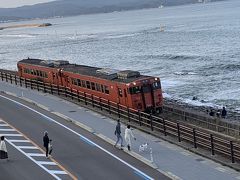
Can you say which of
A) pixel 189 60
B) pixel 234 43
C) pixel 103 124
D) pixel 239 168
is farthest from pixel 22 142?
pixel 234 43

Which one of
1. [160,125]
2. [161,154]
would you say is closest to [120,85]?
[160,125]

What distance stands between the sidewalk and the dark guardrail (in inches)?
32.4

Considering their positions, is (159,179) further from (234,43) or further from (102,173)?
(234,43)

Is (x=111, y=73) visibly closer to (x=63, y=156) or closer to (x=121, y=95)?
(x=121, y=95)

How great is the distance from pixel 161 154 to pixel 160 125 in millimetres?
5721

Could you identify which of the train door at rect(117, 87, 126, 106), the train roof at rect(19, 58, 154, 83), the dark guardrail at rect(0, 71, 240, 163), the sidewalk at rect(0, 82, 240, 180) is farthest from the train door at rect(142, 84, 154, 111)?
the sidewalk at rect(0, 82, 240, 180)

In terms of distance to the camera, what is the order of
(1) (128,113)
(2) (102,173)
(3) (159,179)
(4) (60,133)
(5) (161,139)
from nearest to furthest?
(3) (159,179)
(2) (102,173)
(5) (161,139)
(4) (60,133)
(1) (128,113)

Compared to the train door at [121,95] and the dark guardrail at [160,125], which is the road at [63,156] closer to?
the dark guardrail at [160,125]

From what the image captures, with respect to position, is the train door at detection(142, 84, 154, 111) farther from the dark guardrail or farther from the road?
the road

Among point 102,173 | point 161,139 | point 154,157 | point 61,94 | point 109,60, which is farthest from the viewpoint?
point 109,60

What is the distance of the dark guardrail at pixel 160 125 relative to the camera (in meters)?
21.8

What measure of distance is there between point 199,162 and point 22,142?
10.4m

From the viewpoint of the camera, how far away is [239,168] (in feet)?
63.7

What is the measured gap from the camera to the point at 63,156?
23.3 m
